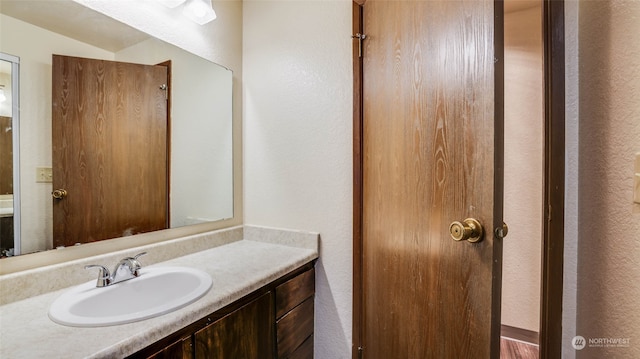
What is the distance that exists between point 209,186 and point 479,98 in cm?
133

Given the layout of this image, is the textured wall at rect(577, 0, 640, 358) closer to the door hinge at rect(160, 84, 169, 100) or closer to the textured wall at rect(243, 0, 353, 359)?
the textured wall at rect(243, 0, 353, 359)

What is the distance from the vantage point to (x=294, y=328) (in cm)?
126

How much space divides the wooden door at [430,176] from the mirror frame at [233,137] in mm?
809

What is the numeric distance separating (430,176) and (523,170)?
1299 millimetres

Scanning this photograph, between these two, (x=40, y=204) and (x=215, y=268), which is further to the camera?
(x=215, y=268)

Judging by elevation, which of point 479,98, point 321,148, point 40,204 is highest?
point 479,98

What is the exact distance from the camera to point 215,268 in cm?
116

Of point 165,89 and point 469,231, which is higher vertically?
point 165,89

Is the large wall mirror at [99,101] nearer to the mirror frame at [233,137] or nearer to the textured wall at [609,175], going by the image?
the mirror frame at [233,137]

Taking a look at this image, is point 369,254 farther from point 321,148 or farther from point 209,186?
point 209,186

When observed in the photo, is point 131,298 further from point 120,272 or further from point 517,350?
point 517,350

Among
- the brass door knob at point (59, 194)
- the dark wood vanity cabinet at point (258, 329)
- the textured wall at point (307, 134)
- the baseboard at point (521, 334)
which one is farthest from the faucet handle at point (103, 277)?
Result: the baseboard at point (521, 334)

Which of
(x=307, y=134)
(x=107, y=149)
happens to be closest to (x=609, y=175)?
(x=307, y=134)

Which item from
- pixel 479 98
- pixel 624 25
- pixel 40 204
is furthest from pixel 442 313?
pixel 40 204
